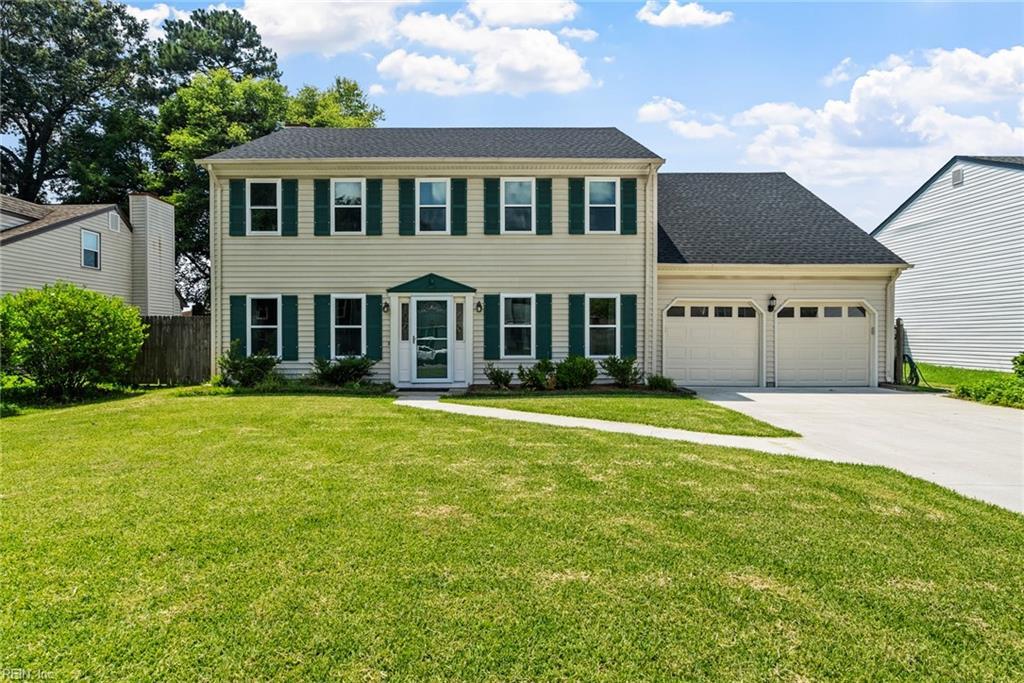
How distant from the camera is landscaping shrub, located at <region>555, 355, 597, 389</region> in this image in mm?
12922

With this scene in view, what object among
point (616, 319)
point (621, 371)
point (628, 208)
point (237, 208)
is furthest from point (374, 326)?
point (628, 208)

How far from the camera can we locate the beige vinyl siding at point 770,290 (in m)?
14.6

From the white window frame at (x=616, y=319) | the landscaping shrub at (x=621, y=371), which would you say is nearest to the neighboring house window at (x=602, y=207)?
the white window frame at (x=616, y=319)

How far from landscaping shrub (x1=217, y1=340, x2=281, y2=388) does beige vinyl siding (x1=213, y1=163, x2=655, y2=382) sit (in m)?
0.78

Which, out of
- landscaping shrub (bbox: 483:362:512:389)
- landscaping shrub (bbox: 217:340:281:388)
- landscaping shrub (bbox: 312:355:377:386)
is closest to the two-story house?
landscaping shrub (bbox: 312:355:377:386)

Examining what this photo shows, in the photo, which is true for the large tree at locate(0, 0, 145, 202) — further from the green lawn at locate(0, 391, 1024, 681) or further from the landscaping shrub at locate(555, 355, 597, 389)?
the green lawn at locate(0, 391, 1024, 681)

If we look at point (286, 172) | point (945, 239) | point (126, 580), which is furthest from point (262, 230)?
point (945, 239)

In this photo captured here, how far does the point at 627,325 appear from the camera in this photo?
13.9 m

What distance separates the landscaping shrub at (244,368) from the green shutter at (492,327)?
4.98 metres

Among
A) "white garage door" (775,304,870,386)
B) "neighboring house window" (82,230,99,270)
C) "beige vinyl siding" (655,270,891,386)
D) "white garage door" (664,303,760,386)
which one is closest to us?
"beige vinyl siding" (655,270,891,386)

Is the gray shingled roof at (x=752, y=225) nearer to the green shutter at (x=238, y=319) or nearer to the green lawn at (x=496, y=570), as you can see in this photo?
the green lawn at (x=496, y=570)

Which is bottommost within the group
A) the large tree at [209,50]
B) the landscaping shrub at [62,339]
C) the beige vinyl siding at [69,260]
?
the landscaping shrub at [62,339]

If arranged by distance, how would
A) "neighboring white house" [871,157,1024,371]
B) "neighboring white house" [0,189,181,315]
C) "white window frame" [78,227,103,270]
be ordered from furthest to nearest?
"white window frame" [78,227,103,270], "neighboring white house" [0,189,181,315], "neighboring white house" [871,157,1024,371]

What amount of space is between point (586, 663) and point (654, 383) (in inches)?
428
